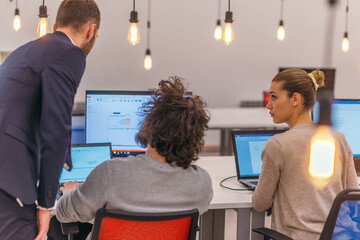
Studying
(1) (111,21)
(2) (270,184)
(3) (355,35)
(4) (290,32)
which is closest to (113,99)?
(2) (270,184)

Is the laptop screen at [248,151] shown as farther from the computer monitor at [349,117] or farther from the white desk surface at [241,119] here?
the white desk surface at [241,119]

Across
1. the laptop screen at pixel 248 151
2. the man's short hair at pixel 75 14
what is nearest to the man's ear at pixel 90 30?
the man's short hair at pixel 75 14

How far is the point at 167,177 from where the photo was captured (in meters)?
1.38

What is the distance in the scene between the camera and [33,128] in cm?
143

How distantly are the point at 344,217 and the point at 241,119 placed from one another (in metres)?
4.26

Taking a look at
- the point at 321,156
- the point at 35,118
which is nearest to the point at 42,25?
the point at 35,118

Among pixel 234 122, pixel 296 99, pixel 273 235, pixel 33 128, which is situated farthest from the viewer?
pixel 234 122

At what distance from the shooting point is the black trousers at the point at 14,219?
1.37 m

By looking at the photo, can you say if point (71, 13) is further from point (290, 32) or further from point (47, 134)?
point (290, 32)

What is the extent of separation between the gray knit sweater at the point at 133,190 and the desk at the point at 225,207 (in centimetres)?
61

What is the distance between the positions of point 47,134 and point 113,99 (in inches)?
46.2

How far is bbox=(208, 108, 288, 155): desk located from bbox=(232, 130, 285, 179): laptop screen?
2.50 meters

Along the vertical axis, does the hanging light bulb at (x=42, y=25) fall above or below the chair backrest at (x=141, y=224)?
above

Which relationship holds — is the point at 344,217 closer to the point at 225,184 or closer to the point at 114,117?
the point at 225,184
